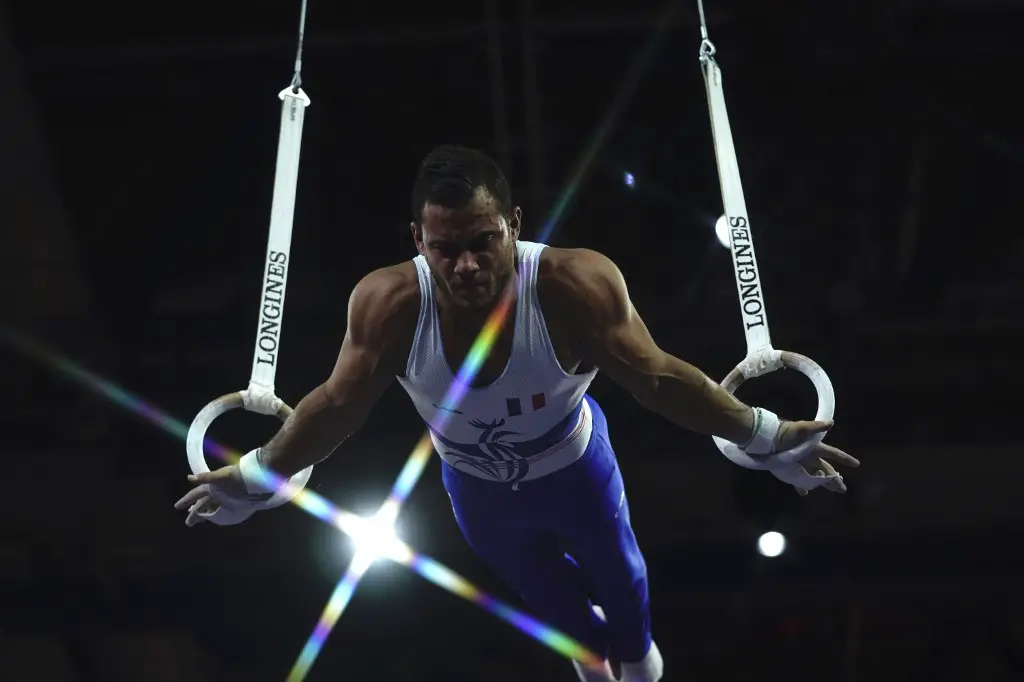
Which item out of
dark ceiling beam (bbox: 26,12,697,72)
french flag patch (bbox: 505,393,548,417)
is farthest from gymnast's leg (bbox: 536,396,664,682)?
dark ceiling beam (bbox: 26,12,697,72)

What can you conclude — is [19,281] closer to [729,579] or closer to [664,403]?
[729,579]

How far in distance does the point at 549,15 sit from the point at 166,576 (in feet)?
12.4

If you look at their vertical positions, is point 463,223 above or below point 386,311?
above

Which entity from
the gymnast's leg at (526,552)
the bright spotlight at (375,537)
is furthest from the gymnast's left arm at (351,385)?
the bright spotlight at (375,537)

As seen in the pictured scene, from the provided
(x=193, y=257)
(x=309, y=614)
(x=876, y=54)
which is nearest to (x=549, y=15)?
(x=876, y=54)

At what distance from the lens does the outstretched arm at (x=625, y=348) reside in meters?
2.76

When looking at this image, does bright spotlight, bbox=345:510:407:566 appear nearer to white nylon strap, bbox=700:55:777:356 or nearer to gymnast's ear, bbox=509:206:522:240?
white nylon strap, bbox=700:55:777:356

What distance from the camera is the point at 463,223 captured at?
2.63 meters

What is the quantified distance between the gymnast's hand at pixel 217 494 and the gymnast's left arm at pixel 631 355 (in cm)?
99

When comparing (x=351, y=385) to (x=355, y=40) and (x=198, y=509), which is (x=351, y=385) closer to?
(x=198, y=509)

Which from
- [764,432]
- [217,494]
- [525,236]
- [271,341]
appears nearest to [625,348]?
[764,432]

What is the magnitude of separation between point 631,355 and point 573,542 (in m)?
0.87

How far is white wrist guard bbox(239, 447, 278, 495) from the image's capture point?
2924 millimetres

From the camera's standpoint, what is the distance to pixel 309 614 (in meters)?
6.53
